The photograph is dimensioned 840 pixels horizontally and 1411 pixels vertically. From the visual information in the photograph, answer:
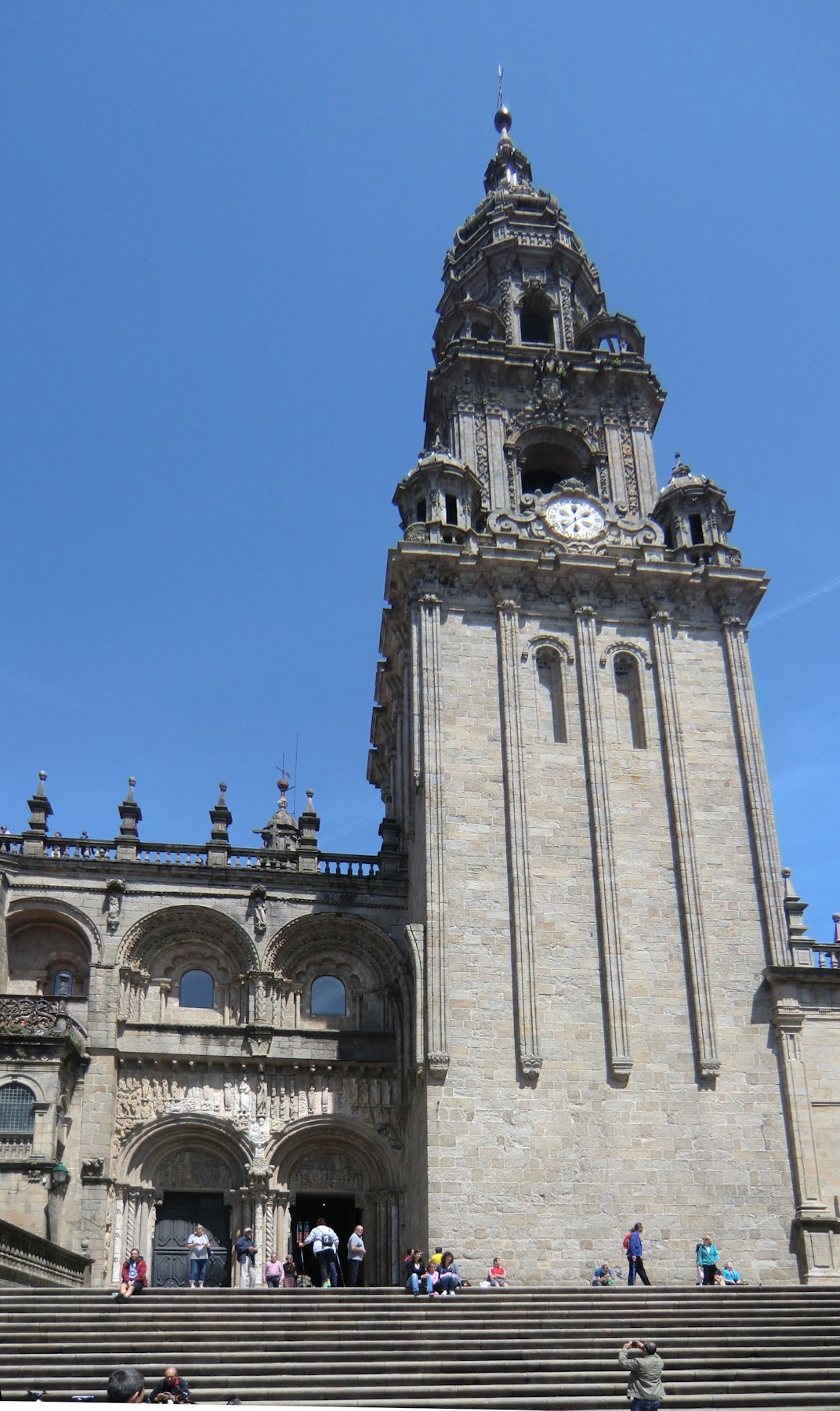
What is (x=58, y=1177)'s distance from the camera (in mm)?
30078

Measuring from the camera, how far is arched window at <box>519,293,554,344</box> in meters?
45.4

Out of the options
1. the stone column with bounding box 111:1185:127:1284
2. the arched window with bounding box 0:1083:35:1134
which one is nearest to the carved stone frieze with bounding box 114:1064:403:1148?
the stone column with bounding box 111:1185:127:1284

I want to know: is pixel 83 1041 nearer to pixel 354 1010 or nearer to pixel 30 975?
pixel 30 975

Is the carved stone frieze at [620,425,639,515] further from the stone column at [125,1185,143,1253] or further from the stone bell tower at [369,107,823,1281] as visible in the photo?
the stone column at [125,1185,143,1253]

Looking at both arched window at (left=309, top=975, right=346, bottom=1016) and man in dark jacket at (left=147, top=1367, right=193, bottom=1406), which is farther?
arched window at (left=309, top=975, right=346, bottom=1016)

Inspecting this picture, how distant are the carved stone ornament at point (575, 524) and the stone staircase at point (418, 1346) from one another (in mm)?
21109

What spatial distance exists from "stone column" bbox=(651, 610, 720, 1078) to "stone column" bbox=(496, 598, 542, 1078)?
3870 mm

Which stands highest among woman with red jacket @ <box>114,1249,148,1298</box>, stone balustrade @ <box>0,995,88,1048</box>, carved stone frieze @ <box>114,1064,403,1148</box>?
stone balustrade @ <box>0,995,88,1048</box>

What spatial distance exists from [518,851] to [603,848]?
85.6 inches

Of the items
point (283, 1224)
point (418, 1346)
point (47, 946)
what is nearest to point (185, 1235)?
point (283, 1224)

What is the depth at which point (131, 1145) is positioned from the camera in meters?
32.8

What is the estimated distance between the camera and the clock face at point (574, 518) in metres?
38.3

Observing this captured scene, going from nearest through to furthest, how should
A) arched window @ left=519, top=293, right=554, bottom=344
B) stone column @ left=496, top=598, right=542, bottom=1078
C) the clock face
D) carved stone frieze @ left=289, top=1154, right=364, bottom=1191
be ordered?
stone column @ left=496, top=598, right=542, bottom=1078 < carved stone frieze @ left=289, top=1154, right=364, bottom=1191 < the clock face < arched window @ left=519, top=293, right=554, bottom=344

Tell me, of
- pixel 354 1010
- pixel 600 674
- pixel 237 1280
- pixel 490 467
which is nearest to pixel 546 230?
pixel 490 467
